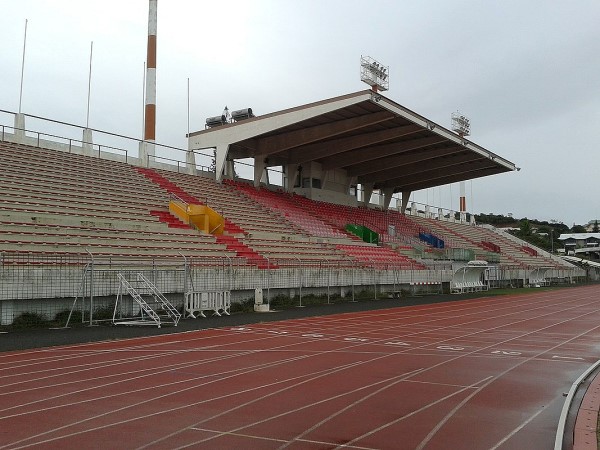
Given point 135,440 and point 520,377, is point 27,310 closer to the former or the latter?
point 135,440

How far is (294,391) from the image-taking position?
24.7 ft

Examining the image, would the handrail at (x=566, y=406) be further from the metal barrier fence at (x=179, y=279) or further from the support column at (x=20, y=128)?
the support column at (x=20, y=128)

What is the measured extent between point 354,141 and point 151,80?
13024 millimetres

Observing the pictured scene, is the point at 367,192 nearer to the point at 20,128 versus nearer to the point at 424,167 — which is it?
the point at 424,167

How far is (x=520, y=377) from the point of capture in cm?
855

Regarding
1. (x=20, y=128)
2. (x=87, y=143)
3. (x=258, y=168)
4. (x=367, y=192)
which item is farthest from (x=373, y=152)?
(x=20, y=128)

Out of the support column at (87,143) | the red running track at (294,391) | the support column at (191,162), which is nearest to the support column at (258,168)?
the support column at (191,162)

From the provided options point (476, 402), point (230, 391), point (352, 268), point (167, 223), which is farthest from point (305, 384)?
point (352, 268)

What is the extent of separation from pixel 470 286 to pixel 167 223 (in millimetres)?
21123

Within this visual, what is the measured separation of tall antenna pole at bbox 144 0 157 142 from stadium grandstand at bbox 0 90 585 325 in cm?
121

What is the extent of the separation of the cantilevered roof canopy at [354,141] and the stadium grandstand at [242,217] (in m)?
0.09

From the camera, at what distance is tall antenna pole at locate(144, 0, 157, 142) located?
31.8 meters

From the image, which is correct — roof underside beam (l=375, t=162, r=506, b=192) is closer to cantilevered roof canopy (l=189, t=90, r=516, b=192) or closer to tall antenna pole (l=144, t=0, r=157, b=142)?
cantilevered roof canopy (l=189, t=90, r=516, b=192)

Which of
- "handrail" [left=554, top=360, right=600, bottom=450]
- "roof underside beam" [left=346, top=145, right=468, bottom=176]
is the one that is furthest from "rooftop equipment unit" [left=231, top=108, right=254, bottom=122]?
"handrail" [left=554, top=360, right=600, bottom=450]
